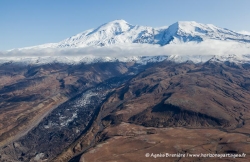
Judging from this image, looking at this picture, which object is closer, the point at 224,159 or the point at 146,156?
the point at 224,159

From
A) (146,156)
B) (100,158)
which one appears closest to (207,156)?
(146,156)

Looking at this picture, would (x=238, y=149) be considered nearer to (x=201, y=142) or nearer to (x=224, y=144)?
(x=224, y=144)

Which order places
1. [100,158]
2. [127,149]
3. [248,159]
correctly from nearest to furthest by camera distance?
1. [248,159]
2. [100,158]
3. [127,149]

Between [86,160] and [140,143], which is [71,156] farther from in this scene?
[140,143]

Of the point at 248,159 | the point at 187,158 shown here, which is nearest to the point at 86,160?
the point at 187,158

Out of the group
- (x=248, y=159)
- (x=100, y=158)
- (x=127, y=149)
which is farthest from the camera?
(x=127, y=149)

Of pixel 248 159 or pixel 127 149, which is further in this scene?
pixel 127 149

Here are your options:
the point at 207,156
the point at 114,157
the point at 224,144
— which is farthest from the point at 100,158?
the point at 224,144
